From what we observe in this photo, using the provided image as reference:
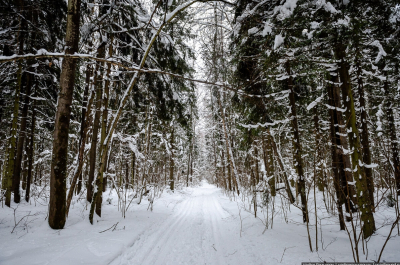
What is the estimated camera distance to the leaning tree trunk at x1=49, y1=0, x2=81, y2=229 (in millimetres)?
3808

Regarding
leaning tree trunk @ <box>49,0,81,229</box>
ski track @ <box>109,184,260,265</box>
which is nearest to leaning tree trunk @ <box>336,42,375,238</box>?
ski track @ <box>109,184,260,265</box>

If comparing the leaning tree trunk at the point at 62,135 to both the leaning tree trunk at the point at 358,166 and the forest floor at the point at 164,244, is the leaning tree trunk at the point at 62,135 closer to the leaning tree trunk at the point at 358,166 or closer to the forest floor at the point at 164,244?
the forest floor at the point at 164,244

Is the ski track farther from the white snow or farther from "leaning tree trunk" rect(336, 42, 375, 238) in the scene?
the white snow

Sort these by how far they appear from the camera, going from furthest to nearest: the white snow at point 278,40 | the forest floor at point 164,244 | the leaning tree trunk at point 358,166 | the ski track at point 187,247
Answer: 1. the leaning tree trunk at point 358,166
2. the white snow at point 278,40
3. the ski track at point 187,247
4. the forest floor at point 164,244

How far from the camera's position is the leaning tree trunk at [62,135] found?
381 centimetres

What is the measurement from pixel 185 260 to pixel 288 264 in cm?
190

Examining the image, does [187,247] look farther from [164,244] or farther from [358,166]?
[358,166]

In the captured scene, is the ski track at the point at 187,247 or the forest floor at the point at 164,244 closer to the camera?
the forest floor at the point at 164,244

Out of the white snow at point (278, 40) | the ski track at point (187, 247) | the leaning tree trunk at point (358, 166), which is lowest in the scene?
the ski track at point (187, 247)

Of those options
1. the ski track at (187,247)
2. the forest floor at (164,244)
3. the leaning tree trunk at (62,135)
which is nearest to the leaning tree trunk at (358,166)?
the forest floor at (164,244)

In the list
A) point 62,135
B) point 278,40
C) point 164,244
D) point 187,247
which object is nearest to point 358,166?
point 278,40

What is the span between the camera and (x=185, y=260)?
3400mm

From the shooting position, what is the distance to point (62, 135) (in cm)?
391

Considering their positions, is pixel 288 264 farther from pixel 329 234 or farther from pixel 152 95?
pixel 152 95
